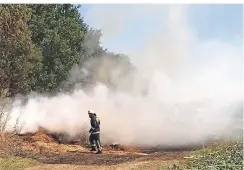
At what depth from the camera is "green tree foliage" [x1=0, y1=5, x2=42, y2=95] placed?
421 inches

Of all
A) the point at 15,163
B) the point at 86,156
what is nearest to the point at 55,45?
the point at 86,156

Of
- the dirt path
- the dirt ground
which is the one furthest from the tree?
the dirt path

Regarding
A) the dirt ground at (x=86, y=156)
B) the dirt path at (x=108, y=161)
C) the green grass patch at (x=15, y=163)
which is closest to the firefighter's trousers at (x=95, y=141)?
the dirt ground at (x=86, y=156)

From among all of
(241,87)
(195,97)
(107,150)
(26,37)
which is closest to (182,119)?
(195,97)

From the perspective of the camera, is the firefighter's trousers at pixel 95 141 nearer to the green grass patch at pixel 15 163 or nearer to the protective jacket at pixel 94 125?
the protective jacket at pixel 94 125

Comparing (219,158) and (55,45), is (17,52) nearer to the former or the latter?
(55,45)

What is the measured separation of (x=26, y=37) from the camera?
35.7 ft

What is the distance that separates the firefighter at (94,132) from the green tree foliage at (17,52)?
62.2 inches

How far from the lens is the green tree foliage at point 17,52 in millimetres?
10695

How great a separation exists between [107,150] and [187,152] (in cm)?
166

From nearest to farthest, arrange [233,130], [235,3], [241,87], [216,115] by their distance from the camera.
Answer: [235,3]
[241,87]
[233,130]
[216,115]

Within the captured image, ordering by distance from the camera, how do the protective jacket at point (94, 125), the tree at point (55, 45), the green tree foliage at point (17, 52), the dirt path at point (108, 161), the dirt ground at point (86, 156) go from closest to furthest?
1. the dirt path at point (108, 161)
2. the dirt ground at point (86, 156)
3. the protective jacket at point (94, 125)
4. the green tree foliage at point (17, 52)
5. the tree at point (55, 45)

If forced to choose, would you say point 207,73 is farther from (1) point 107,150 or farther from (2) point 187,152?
(1) point 107,150

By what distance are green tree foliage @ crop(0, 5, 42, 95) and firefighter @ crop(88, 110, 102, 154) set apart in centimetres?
158
